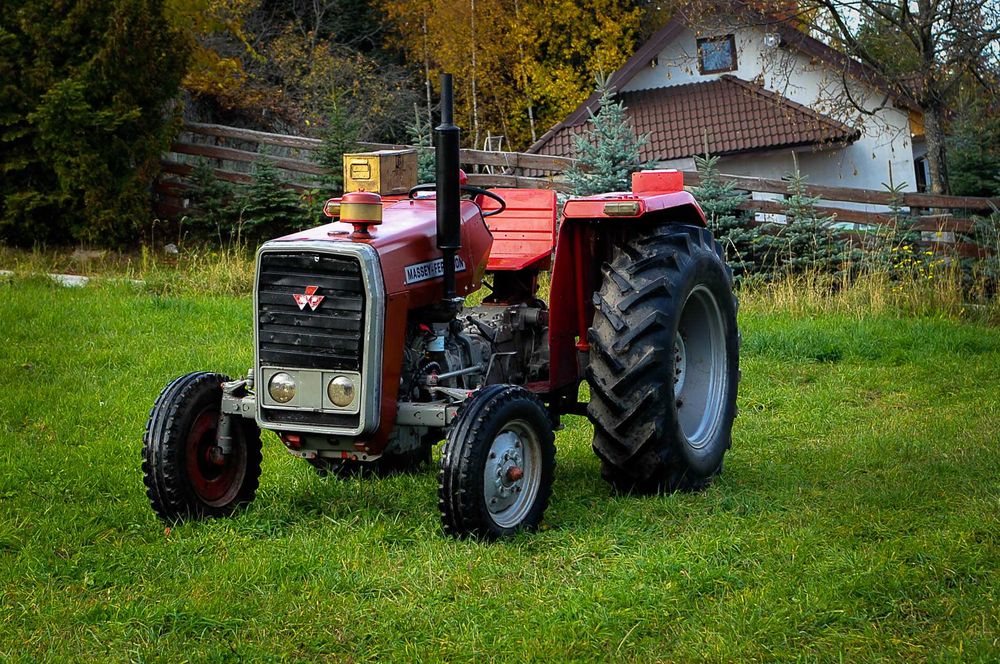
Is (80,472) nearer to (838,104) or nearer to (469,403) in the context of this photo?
(469,403)

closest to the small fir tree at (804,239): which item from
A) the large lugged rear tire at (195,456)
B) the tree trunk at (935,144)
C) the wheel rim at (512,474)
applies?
the tree trunk at (935,144)

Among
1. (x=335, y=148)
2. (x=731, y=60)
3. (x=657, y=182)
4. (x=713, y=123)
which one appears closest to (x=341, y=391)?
(x=657, y=182)

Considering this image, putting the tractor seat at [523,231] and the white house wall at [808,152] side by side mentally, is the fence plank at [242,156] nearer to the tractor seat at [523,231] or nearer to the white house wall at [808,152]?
the tractor seat at [523,231]

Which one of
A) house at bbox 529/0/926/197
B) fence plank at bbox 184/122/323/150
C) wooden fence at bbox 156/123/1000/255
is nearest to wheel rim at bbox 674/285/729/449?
wooden fence at bbox 156/123/1000/255

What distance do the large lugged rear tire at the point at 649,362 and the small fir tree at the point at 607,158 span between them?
7.55 m

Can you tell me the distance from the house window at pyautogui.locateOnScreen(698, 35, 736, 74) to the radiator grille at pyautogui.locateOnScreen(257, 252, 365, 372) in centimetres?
2353

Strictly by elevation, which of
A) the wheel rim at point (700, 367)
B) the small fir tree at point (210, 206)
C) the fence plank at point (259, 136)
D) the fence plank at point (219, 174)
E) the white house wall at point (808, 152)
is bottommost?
the wheel rim at point (700, 367)

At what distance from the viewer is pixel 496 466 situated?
512 centimetres

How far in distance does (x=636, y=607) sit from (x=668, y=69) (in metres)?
24.9

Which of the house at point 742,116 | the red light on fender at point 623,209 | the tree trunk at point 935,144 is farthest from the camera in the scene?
the house at point 742,116

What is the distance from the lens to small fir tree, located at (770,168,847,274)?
1404cm

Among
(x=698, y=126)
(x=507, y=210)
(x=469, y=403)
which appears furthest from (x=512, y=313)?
(x=698, y=126)

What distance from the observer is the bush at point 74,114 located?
50.6 feet

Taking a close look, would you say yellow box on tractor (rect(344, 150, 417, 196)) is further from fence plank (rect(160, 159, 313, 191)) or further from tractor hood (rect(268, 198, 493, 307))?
fence plank (rect(160, 159, 313, 191))
